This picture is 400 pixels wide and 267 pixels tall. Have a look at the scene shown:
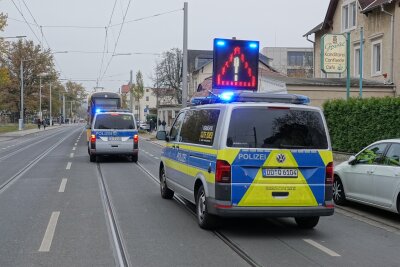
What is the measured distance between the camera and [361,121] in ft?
65.5

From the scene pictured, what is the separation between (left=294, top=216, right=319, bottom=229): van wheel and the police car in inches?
494

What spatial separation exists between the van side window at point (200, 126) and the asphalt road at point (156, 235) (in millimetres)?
1371

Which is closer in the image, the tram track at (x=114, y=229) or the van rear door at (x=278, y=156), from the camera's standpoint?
the tram track at (x=114, y=229)

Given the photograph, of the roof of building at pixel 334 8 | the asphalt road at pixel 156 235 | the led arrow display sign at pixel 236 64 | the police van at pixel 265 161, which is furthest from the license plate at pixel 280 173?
the roof of building at pixel 334 8

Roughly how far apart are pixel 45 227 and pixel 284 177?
371 cm

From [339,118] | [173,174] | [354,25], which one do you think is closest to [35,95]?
[354,25]

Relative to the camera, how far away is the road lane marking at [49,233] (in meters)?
6.81

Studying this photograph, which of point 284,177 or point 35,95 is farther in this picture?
point 35,95

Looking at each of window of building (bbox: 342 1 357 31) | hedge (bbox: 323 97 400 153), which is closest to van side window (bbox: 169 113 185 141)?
hedge (bbox: 323 97 400 153)

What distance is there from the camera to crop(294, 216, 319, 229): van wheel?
8.27 m

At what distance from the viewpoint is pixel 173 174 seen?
33.8 feet

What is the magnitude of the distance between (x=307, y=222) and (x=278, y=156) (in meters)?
1.42

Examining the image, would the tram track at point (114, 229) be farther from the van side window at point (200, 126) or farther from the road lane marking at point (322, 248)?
the road lane marking at point (322, 248)

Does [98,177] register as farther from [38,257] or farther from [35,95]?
[35,95]
